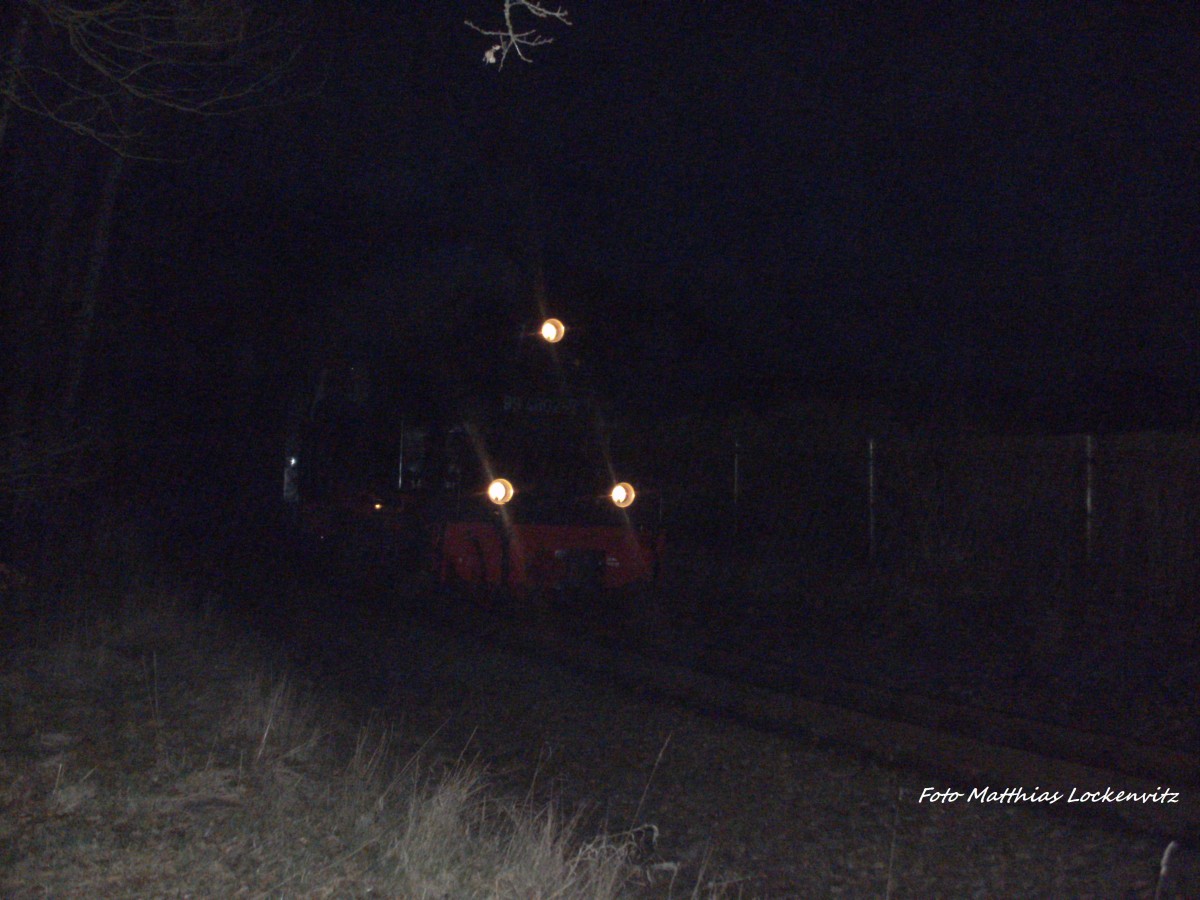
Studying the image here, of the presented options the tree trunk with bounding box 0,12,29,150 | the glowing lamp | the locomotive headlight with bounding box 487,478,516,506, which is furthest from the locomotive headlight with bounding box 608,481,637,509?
the tree trunk with bounding box 0,12,29,150

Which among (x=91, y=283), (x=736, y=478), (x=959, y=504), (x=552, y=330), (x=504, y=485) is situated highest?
(x=91, y=283)

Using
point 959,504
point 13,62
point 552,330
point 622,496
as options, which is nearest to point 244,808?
point 13,62

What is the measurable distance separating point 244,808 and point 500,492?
782 cm

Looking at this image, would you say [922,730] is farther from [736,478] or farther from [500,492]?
[736,478]

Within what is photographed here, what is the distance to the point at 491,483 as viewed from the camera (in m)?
14.0

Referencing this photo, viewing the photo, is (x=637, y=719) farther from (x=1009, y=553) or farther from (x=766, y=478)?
(x=766, y=478)

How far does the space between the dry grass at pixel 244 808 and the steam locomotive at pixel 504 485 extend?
523 centimetres

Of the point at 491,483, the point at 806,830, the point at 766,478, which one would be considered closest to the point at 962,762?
the point at 806,830

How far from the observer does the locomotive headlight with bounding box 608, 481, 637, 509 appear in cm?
1346

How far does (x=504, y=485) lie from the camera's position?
529 inches

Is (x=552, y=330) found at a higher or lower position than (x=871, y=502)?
higher

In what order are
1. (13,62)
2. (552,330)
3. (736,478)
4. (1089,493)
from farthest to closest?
1. (736,478)
2. (1089,493)
3. (552,330)
4. (13,62)

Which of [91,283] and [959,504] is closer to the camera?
[91,283]

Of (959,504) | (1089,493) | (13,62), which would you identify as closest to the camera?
(13,62)
